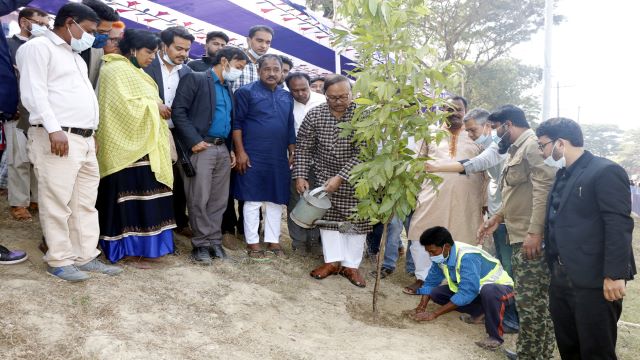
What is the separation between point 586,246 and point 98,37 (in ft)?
11.2

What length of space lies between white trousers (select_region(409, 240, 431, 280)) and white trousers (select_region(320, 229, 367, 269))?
598 mm

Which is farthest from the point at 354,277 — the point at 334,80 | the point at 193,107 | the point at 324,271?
the point at 193,107

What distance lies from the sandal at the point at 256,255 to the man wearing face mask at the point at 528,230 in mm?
1989

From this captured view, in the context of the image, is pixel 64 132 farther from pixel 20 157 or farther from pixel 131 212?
pixel 20 157

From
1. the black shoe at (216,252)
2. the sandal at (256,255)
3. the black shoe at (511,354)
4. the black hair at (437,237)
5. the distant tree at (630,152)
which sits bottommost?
the distant tree at (630,152)

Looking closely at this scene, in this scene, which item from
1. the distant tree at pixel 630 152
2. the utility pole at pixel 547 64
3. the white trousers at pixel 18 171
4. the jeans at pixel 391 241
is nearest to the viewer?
the white trousers at pixel 18 171

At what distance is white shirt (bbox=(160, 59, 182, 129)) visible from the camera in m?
4.17

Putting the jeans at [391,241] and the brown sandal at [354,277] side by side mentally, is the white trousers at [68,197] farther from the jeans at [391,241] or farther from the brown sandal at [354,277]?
the jeans at [391,241]

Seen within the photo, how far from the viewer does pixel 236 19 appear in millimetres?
6484

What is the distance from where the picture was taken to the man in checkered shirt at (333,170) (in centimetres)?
436

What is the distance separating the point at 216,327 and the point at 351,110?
2.17 meters

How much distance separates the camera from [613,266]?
2.57m

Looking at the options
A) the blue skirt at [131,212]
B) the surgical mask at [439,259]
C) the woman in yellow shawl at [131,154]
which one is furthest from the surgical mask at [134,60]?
the surgical mask at [439,259]

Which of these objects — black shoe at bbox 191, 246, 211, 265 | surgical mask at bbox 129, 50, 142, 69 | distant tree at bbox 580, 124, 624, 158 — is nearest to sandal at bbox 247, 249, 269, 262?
black shoe at bbox 191, 246, 211, 265
